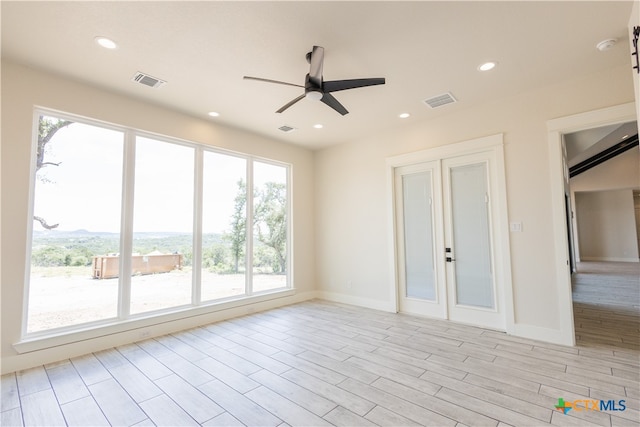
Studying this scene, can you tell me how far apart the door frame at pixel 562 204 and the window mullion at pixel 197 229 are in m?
4.77

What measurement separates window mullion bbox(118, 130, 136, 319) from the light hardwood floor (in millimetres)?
597

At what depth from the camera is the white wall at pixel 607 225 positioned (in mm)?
11055

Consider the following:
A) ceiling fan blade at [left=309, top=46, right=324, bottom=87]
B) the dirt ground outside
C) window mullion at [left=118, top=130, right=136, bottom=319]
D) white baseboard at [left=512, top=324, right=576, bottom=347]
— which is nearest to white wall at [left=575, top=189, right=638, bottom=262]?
white baseboard at [left=512, top=324, right=576, bottom=347]

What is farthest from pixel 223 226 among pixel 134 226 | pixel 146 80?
pixel 146 80

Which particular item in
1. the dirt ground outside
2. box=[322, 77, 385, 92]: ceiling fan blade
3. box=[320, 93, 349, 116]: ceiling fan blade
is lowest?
the dirt ground outside

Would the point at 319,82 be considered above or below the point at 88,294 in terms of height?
above

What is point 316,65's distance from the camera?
2.63 meters

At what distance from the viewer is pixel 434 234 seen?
4.63m

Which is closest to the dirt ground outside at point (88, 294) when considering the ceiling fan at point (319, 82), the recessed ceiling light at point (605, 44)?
the ceiling fan at point (319, 82)

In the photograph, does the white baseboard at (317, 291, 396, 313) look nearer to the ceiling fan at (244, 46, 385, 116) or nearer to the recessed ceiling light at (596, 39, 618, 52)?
the ceiling fan at (244, 46, 385, 116)

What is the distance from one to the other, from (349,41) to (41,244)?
3.98 m

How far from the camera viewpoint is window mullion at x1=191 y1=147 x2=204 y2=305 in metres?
4.43

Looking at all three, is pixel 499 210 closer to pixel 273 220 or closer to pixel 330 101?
pixel 330 101

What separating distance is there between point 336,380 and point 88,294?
316 cm
